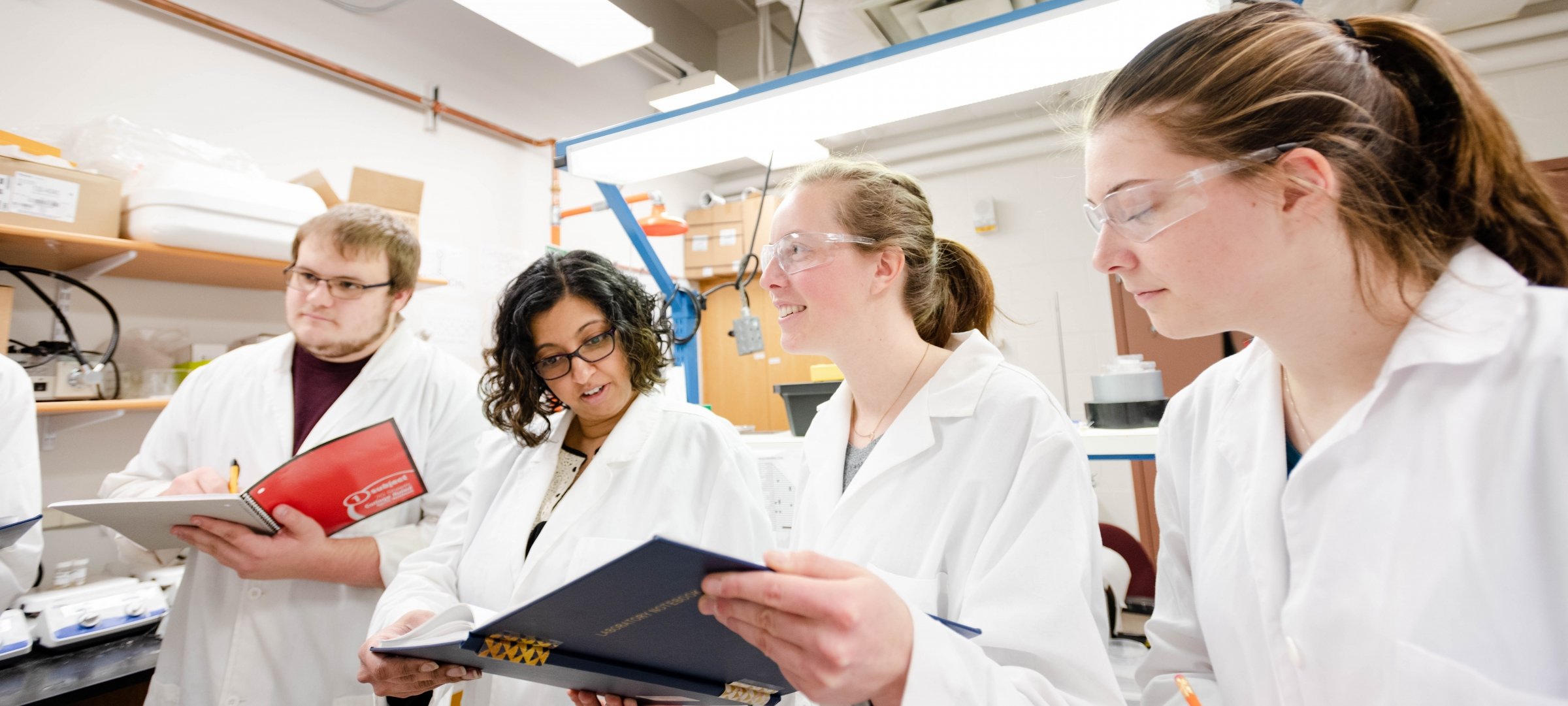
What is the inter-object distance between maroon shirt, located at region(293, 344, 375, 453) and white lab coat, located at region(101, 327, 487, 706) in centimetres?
2

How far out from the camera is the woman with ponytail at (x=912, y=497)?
59 cm

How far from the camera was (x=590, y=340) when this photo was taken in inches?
55.4

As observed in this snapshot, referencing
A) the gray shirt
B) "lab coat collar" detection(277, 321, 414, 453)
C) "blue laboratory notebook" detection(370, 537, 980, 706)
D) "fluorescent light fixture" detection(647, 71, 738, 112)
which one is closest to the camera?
"blue laboratory notebook" detection(370, 537, 980, 706)

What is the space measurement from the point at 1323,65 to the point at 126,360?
3200 mm

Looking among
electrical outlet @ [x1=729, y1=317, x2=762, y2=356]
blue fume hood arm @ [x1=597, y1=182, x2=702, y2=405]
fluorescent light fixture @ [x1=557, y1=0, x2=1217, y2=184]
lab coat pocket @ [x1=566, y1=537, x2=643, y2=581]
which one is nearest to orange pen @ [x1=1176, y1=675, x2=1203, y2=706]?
lab coat pocket @ [x1=566, y1=537, x2=643, y2=581]

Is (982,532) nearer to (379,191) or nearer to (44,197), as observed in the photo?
(44,197)

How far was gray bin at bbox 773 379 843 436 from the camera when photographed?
6.81 feet

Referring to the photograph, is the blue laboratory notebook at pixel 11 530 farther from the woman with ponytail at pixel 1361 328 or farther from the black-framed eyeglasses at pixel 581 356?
the woman with ponytail at pixel 1361 328

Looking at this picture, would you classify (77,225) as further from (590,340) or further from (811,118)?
(811,118)

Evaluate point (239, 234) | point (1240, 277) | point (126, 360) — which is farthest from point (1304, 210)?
point (126, 360)

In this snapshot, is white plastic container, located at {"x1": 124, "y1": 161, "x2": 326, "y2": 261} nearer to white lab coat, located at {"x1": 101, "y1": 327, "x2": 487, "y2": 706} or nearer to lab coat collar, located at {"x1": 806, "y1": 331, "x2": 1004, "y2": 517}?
A: white lab coat, located at {"x1": 101, "y1": 327, "x2": 487, "y2": 706}

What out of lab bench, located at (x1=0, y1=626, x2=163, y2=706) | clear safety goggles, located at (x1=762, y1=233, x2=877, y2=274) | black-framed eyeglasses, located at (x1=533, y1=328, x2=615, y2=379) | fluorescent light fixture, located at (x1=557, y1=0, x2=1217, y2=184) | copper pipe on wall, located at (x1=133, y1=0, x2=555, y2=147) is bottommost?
lab bench, located at (x1=0, y1=626, x2=163, y2=706)

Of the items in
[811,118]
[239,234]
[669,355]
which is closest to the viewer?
[811,118]

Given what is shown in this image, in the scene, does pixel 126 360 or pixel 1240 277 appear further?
pixel 126 360
